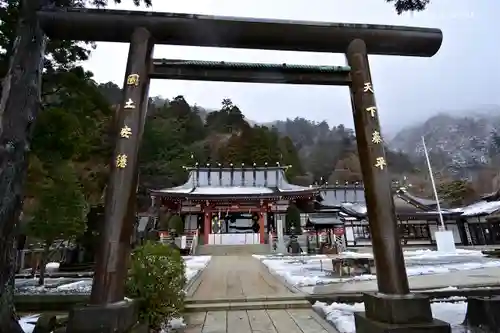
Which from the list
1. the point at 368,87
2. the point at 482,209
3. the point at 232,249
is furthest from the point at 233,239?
the point at 368,87

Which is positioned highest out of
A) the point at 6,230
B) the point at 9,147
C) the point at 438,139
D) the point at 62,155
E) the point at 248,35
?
the point at 438,139

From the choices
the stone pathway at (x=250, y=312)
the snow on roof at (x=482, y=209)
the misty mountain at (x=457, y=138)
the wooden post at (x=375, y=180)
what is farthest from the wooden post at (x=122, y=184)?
the misty mountain at (x=457, y=138)

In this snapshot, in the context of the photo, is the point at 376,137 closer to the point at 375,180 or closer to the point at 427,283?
the point at 375,180

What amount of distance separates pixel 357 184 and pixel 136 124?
4019 cm

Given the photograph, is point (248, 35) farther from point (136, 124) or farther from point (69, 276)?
point (69, 276)

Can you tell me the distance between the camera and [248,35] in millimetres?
4582

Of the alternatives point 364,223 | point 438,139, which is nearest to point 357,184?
point 364,223

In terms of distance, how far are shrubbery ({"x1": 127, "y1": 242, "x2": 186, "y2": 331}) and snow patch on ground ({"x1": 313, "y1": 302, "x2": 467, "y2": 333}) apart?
228 centimetres

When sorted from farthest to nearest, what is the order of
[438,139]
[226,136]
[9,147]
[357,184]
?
[438,139] → [226,136] → [357,184] → [9,147]

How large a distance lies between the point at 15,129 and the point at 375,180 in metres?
4.61

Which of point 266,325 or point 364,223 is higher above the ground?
point 364,223

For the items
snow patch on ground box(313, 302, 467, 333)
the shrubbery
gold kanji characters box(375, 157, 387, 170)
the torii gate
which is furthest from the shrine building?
gold kanji characters box(375, 157, 387, 170)

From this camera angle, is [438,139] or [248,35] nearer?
[248,35]

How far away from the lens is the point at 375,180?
13.0 feet
